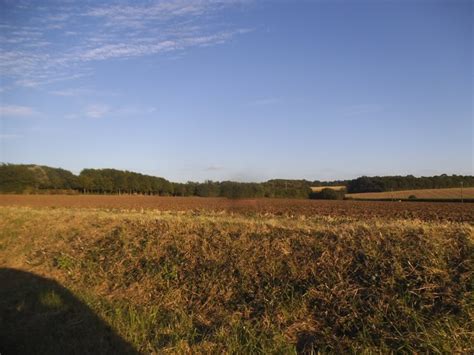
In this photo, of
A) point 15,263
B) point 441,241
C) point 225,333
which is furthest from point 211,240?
point 15,263

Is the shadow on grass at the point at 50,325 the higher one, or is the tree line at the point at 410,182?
the tree line at the point at 410,182

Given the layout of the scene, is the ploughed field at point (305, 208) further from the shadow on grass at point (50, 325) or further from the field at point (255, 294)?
the shadow on grass at point (50, 325)

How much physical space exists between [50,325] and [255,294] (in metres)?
3.29

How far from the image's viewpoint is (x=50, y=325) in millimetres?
5648

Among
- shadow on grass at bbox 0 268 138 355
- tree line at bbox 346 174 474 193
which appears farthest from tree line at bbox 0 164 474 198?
shadow on grass at bbox 0 268 138 355

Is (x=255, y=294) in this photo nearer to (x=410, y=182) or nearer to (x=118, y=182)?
(x=410, y=182)

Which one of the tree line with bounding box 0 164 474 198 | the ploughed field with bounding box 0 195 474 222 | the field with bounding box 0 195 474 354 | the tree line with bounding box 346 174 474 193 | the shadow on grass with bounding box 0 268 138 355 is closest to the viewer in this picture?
the field with bounding box 0 195 474 354

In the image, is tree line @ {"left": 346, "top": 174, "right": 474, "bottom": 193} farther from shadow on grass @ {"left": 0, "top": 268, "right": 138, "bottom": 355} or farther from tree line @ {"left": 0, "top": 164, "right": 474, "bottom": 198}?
shadow on grass @ {"left": 0, "top": 268, "right": 138, "bottom": 355}

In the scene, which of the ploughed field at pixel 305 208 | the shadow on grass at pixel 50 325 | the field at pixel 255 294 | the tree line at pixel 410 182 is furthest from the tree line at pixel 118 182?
the shadow on grass at pixel 50 325

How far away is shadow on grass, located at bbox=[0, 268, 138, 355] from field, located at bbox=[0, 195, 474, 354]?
25 millimetres

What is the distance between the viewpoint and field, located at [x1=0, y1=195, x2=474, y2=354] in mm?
4641

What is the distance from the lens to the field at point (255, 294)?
4641 millimetres

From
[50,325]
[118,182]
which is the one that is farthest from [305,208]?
[118,182]

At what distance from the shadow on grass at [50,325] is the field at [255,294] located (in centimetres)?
2
